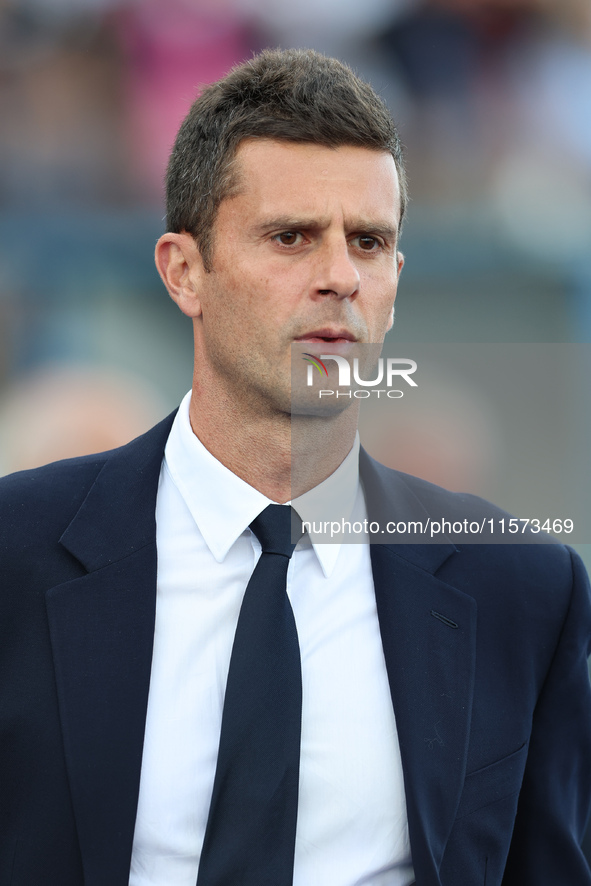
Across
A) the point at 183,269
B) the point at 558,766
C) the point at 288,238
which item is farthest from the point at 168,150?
the point at 558,766

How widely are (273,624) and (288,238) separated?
737 mm

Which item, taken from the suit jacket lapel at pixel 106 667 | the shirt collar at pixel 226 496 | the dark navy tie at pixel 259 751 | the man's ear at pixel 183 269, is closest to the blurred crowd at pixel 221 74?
the man's ear at pixel 183 269

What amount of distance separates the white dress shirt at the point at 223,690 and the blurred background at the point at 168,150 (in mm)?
2547

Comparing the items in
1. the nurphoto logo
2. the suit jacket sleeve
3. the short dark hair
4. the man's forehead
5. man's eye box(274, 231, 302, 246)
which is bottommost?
the suit jacket sleeve

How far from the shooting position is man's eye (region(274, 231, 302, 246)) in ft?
5.75

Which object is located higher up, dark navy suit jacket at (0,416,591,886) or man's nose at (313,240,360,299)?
man's nose at (313,240,360,299)

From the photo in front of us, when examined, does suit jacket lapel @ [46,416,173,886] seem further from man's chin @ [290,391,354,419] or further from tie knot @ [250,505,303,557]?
man's chin @ [290,391,354,419]

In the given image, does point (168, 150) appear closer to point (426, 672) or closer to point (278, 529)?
point (278, 529)

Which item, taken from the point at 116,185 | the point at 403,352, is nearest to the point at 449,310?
the point at 116,185

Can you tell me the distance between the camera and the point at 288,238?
5.78ft

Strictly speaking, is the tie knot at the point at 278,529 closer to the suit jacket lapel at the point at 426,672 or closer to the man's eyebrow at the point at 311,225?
the suit jacket lapel at the point at 426,672

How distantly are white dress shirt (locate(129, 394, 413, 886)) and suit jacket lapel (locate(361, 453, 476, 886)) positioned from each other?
35 millimetres

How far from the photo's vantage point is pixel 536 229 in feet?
14.8

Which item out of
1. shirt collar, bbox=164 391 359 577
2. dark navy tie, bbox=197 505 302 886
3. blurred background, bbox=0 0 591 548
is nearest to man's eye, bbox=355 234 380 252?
shirt collar, bbox=164 391 359 577
